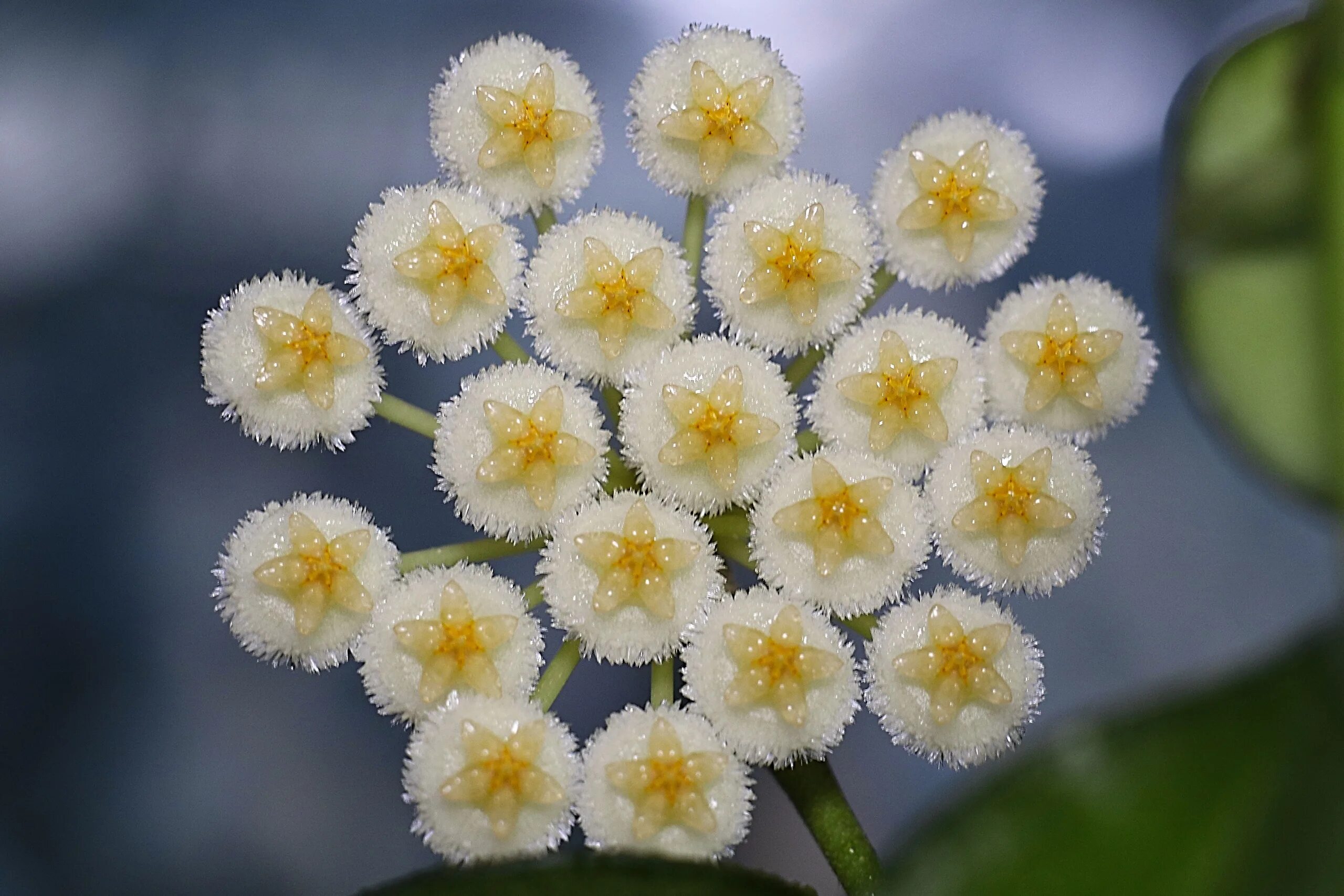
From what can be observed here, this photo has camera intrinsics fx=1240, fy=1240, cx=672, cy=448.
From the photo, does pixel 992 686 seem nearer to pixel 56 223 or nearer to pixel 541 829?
pixel 541 829

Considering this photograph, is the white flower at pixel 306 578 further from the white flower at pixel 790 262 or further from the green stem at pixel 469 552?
the white flower at pixel 790 262

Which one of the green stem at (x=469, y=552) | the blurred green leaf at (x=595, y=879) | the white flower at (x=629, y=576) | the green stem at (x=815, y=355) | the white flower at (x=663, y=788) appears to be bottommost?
the white flower at (x=663, y=788)

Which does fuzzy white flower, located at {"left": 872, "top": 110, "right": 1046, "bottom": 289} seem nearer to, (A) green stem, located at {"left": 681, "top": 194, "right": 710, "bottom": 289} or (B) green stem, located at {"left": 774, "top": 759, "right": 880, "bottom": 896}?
(A) green stem, located at {"left": 681, "top": 194, "right": 710, "bottom": 289}

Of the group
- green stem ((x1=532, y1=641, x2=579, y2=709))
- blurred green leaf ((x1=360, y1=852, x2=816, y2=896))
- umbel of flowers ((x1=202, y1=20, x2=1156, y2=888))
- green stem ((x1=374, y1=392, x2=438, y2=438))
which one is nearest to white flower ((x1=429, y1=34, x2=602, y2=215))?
umbel of flowers ((x1=202, y1=20, x2=1156, y2=888))

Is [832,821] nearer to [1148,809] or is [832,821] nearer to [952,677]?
[952,677]

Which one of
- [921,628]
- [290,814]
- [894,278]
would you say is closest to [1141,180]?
[894,278]

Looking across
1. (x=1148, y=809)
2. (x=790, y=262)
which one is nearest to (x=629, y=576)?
(x=790, y=262)

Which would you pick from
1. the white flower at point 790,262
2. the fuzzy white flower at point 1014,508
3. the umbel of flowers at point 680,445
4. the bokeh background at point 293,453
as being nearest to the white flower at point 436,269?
the umbel of flowers at point 680,445
